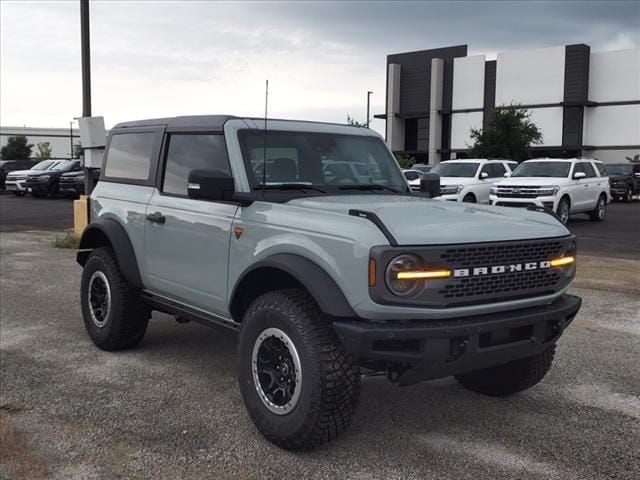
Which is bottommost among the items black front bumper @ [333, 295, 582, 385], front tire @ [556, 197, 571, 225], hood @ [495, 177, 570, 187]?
front tire @ [556, 197, 571, 225]

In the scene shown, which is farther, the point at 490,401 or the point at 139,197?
the point at 139,197

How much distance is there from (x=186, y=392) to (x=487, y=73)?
5692cm

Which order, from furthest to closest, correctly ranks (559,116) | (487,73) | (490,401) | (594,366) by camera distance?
(487,73) → (559,116) → (594,366) → (490,401)

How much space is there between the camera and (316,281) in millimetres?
3844

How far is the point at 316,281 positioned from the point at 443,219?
812 millimetres

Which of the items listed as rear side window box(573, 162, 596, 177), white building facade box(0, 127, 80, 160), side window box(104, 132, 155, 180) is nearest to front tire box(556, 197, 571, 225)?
rear side window box(573, 162, 596, 177)

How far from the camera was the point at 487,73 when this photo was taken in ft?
191

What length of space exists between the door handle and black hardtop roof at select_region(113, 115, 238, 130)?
0.70 meters

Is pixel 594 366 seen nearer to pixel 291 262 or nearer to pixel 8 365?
pixel 291 262

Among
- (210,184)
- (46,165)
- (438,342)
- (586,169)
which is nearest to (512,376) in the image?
(438,342)

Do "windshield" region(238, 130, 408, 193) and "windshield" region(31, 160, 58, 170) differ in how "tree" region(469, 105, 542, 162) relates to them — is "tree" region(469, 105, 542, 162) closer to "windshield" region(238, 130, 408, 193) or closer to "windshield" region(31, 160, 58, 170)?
"windshield" region(31, 160, 58, 170)

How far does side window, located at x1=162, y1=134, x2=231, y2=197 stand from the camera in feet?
16.4

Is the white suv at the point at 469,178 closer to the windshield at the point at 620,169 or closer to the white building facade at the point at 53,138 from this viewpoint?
the windshield at the point at 620,169

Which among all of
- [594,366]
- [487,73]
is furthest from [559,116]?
[594,366]
